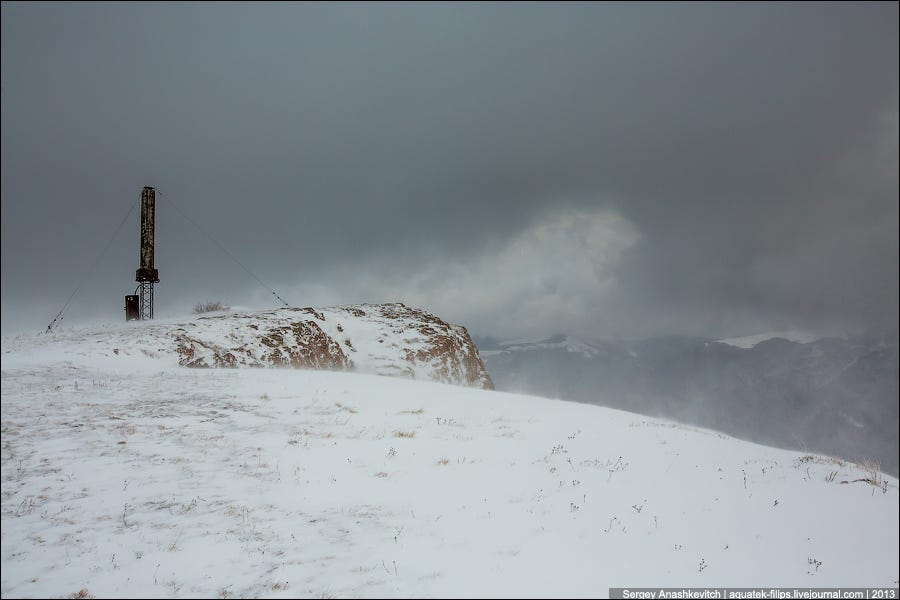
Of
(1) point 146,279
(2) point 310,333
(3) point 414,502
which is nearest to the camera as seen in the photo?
(3) point 414,502

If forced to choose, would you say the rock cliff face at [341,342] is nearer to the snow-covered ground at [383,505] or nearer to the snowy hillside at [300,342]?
the snowy hillside at [300,342]

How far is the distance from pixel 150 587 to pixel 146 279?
30.0 meters

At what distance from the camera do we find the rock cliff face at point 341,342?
22039 millimetres

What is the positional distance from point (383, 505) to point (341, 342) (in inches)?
928

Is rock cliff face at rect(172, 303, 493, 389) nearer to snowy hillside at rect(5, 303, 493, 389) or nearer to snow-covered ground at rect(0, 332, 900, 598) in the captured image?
snowy hillside at rect(5, 303, 493, 389)

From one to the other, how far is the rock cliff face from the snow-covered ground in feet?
28.4

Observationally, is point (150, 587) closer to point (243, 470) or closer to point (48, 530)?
point (48, 530)

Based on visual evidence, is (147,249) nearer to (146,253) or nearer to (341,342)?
(146,253)

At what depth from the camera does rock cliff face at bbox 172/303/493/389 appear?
22039mm

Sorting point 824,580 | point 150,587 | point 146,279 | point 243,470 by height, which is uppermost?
point 146,279

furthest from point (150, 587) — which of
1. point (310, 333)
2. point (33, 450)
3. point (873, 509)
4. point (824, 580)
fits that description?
point (310, 333)

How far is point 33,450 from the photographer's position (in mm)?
8250

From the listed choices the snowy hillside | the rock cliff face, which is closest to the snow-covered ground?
the snowy hillside

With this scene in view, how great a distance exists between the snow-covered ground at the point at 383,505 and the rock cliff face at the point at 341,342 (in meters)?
8.65
